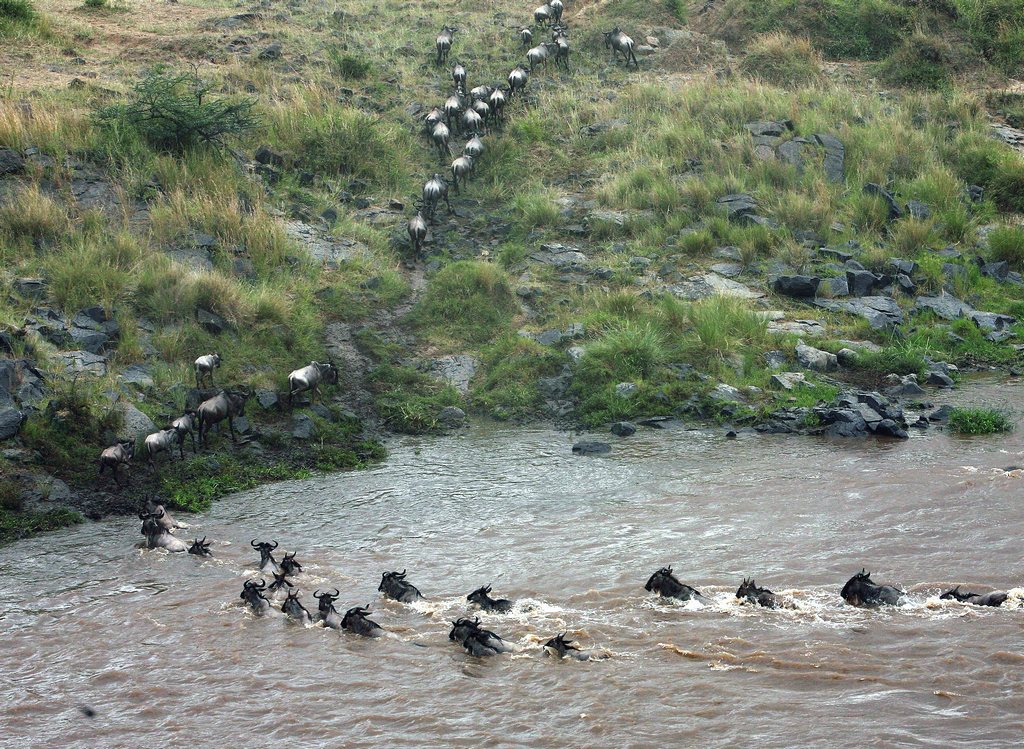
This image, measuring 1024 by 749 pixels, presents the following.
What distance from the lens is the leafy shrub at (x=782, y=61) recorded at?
19.2 m

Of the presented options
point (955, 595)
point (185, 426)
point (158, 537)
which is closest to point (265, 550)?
point (158, 537)

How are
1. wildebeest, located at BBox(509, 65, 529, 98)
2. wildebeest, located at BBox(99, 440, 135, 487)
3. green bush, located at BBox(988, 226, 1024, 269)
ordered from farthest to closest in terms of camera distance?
wildebeest, located at BBox(509, 65, 529, 98) → green bush, located at BBox(988, 226, 1024, 269) → wildebeest, located at BBox(99, 440, 135, 487)

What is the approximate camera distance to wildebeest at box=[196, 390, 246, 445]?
9797mm

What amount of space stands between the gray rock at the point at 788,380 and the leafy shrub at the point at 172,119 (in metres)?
8.87

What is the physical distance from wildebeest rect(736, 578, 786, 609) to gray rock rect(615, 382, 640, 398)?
4874 millimetres

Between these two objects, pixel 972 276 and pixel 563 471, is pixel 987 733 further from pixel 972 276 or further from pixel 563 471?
pixel 972 276

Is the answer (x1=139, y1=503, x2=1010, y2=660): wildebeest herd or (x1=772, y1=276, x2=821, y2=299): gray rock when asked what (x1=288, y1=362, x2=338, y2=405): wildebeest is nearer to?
(x1=139, y1=503, x2=1010, y2=660): wildebeest herd

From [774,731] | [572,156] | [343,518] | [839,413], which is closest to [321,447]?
[343,518]

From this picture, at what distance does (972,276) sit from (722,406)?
524cm

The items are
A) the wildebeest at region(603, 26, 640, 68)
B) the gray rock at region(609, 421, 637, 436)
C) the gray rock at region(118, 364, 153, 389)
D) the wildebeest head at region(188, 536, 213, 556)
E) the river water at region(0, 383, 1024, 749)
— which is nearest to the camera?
the river water at region(0, 383, 1024, 749)

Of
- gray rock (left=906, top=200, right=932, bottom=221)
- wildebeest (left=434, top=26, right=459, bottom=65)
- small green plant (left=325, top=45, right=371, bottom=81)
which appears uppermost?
wildebeest (left=434, top=26, right=459, bottom=65)

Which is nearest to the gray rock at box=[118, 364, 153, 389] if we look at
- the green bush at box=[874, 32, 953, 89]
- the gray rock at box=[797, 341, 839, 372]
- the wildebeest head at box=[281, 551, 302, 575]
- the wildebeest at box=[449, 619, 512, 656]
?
the wildebeest head at box=[281, 551, 302, 575]

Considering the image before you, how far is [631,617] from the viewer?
6.34m

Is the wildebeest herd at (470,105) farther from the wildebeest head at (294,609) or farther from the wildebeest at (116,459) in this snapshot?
the wildebeest head at (294,609)
